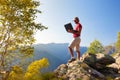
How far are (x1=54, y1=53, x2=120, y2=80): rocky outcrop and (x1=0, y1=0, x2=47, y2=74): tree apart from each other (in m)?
3.58

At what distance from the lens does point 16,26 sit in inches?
770

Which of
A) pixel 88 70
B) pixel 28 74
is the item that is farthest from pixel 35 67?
pixel 88 70

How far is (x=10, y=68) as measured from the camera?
2036cm

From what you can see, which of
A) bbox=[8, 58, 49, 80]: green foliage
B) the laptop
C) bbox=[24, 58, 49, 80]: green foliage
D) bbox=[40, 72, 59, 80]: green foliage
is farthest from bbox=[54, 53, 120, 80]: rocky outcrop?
bbox=[24, 58, 49, 80]: green foliage

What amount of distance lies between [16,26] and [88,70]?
7.11 meters

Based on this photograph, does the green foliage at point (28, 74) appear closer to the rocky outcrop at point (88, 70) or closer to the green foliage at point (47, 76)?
the green foliage at point (47, 76)

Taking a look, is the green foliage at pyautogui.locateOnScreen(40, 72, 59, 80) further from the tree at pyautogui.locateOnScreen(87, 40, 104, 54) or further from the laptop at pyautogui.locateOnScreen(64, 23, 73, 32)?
the tree at pyautogui.locateOnScreen(87, 40, 104, 54)

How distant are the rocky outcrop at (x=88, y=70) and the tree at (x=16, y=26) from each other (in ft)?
11.7

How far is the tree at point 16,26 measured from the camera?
19250mm

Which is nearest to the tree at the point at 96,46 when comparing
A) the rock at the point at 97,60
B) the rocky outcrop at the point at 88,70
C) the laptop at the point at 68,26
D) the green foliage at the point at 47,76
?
the rock at the point at 97,60

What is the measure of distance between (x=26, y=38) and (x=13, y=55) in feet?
6.55

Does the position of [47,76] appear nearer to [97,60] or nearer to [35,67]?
[35,67]

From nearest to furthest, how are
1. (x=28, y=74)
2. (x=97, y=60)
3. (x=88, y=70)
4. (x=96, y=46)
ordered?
(x=88, y=70) → (x=28, y=74) → (x=97, y=60) → (x=96, y=46)

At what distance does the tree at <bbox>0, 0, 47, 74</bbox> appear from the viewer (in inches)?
758
